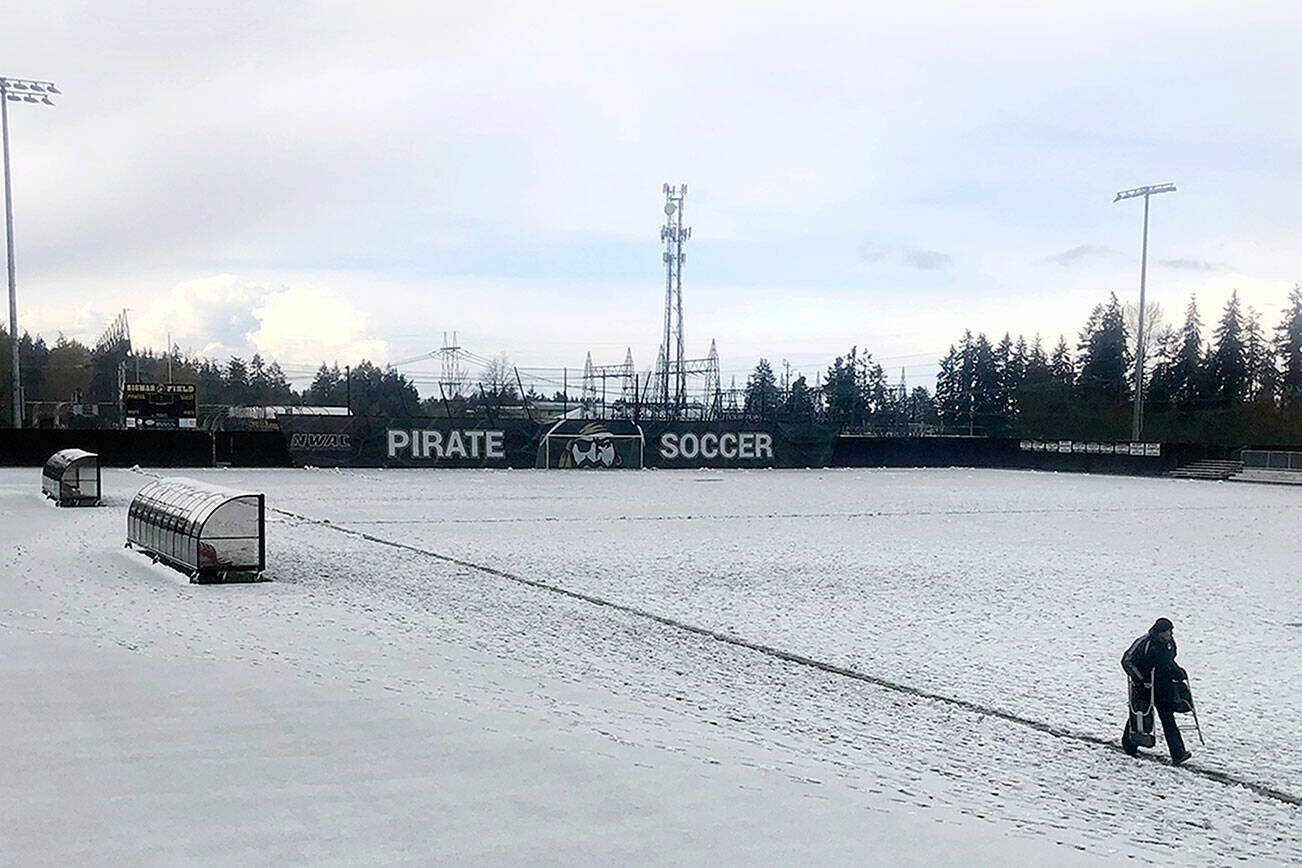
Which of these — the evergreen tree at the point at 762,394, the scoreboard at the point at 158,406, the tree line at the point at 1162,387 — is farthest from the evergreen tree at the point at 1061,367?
the scoreboard at the point at 158,406

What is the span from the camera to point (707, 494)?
35812mm

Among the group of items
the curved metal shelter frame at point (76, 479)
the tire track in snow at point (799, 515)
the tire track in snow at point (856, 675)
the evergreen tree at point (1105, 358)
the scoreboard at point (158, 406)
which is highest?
the evergreen tree at point (1105, 358)

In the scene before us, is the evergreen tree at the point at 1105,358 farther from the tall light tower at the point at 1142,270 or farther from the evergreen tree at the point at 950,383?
the tall light tower at the point at 1142,270

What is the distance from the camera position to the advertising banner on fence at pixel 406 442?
45719 millimetres

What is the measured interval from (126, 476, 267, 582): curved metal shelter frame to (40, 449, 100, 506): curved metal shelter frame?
10.8 meters

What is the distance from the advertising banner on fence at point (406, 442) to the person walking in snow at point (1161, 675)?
4091 centimetres

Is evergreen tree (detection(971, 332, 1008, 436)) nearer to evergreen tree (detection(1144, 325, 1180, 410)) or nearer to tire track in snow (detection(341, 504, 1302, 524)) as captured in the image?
evergreen tree (detection(1144, 325, 1180, 410))

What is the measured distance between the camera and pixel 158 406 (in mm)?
46688

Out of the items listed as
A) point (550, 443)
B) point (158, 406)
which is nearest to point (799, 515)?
point (550, 443)

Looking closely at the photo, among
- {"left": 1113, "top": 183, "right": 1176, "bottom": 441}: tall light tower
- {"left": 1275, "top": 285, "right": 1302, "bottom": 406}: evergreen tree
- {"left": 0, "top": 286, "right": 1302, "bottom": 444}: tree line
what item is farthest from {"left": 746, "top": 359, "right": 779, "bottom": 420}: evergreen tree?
{"left": 1275, "top": 285, "right": 1302, "bottom": 406}: evergreen tree

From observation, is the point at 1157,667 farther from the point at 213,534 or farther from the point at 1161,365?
the point at 1161,365

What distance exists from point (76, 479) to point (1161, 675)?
80.0 ft

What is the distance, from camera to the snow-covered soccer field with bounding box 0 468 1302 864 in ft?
20.7

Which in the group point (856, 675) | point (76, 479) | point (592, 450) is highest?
point (76, 479)
